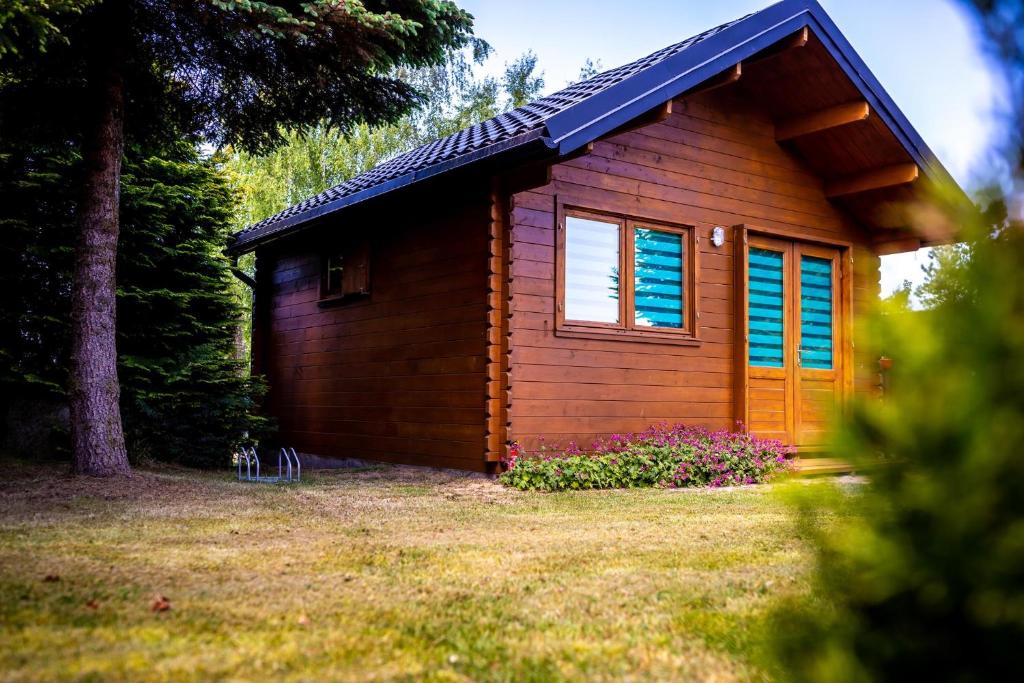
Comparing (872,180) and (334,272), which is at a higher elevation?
(872,180)

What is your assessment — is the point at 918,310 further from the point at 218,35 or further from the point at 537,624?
the point at 218,35

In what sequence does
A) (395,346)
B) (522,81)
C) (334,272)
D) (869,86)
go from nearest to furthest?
1. (869,86)
2. (395,346)
3. (334,272)
4. (522,81)

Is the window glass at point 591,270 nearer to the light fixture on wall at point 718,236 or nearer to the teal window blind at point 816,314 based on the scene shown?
the light fixture on wall at point 718,236

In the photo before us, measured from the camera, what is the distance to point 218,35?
783cm

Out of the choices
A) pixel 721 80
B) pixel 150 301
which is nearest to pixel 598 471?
pixel 721 80

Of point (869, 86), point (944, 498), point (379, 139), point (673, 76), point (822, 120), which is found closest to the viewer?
point (944, 498)

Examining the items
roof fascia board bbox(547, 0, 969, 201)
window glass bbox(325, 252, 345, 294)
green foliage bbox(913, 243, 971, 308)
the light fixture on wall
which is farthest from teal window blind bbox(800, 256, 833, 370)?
green foliage bbox(913, 243, 971, 308)

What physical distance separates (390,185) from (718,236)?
3445 mm

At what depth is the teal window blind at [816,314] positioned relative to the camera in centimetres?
973

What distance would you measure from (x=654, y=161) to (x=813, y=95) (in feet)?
6.85

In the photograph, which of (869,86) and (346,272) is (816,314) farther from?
(346,272)

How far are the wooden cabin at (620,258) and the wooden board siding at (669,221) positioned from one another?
21mm

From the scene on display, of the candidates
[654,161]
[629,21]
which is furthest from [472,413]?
[629,21]

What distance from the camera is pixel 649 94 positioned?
23.9 ft
